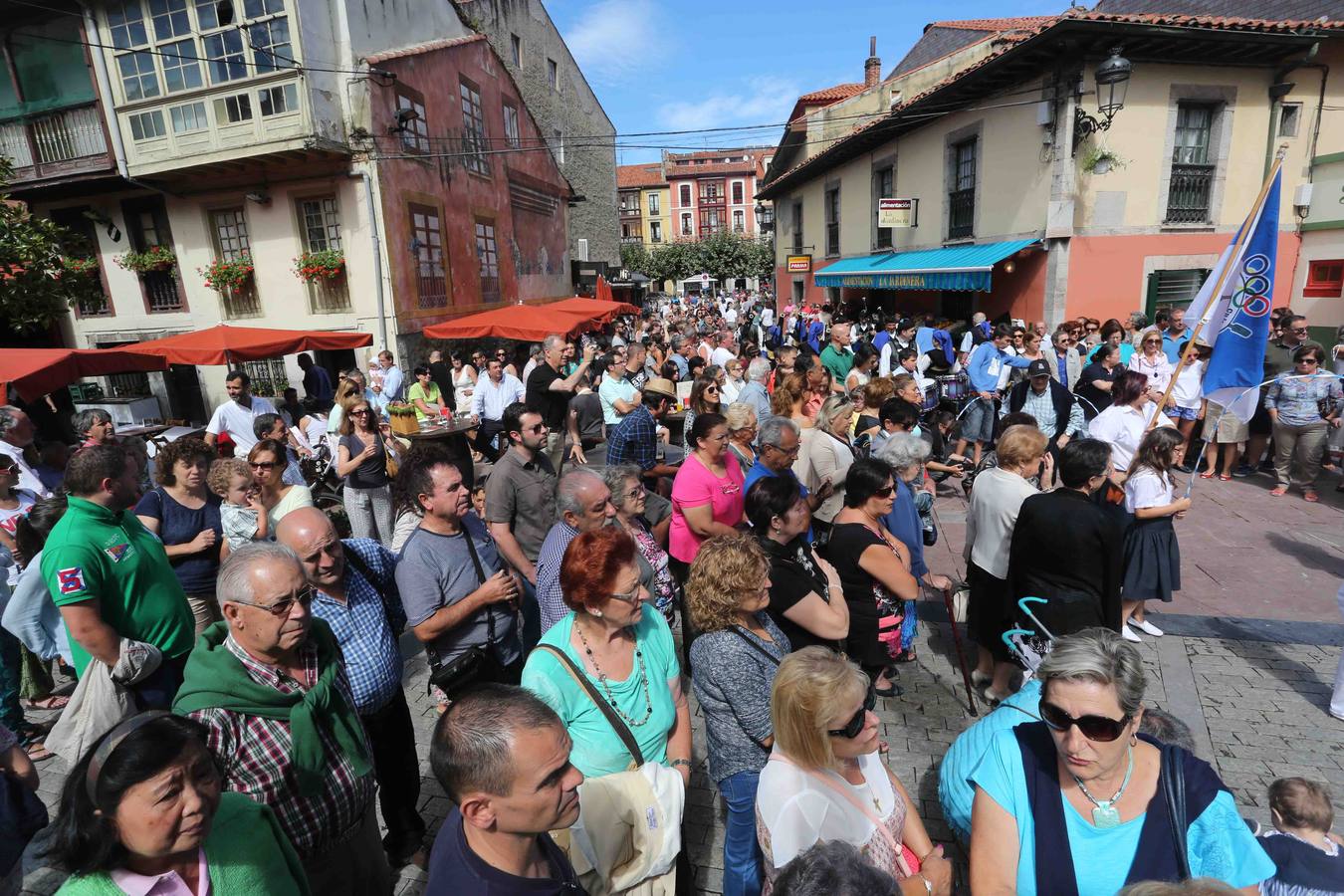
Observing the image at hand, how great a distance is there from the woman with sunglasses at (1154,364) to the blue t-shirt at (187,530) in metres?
9.11

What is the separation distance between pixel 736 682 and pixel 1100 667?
113 centimetres

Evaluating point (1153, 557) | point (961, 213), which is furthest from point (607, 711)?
point (961, 213)

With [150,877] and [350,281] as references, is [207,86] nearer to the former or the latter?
[350,281]

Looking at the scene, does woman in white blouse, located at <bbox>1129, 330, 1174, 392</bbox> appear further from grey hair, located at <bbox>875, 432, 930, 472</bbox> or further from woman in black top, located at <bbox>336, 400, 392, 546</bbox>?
woman in black top, located at <bbox>336, 400, 392, 546</bbox>

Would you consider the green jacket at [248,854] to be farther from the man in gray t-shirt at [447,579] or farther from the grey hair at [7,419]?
the grey hair at [7,419]

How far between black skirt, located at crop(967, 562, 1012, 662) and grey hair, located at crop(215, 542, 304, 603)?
359cm

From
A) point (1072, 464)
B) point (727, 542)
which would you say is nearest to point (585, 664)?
point (727, 542)

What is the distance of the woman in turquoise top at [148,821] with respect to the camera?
1.41 m

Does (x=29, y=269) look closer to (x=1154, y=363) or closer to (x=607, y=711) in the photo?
(x=607, y=711)

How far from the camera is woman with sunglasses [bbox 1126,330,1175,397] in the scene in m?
7.79

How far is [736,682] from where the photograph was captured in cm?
240

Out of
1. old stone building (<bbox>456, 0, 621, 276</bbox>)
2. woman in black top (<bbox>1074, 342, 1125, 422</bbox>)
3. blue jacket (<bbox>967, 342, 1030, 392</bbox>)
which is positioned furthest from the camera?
old stone building (<bbox>456, 0, 621, 276</bbox>)

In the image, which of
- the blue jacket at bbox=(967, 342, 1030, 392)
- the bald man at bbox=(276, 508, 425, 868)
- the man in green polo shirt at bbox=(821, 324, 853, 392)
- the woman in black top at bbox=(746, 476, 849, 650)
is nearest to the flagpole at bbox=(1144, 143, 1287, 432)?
the blue jacket at bbox=(967, 342, 1030, 392)

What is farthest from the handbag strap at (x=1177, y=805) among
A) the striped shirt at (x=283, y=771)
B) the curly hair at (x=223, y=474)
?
the curly hair at (x=223, y=474)
